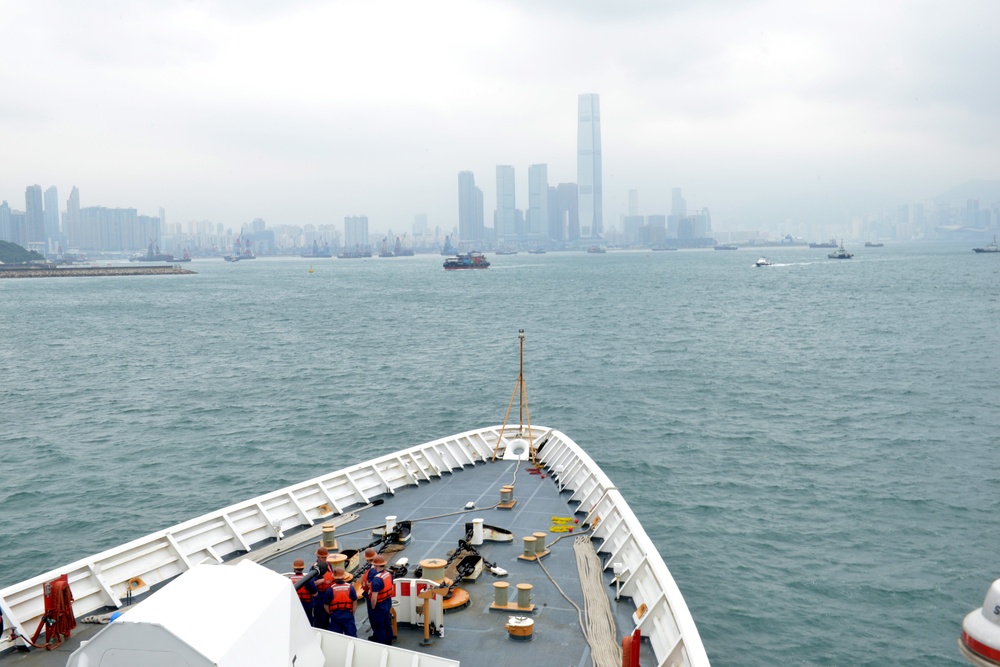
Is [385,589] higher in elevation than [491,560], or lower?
higher

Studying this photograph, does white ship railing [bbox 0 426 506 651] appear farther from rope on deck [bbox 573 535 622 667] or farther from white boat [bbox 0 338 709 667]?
rope on deck [bbox 573 535 622 667]

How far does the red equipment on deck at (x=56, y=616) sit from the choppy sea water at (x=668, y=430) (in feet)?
41.5

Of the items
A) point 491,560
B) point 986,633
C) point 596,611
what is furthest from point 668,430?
point 986,633

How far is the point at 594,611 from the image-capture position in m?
12.4

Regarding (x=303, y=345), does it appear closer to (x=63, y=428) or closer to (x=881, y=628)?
(x=63, y=428)

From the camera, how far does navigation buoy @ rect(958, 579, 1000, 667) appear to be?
6203mm

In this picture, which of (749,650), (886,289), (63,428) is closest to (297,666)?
(749,650)

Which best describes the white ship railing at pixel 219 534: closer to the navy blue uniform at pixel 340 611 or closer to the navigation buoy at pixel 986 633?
the navy blue uniform at pixel 340 611

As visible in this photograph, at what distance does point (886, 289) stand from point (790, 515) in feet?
363

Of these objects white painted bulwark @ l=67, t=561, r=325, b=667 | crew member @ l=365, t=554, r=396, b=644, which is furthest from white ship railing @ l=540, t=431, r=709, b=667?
white painted bulwark @ l=67, t=561, r=325, b=667

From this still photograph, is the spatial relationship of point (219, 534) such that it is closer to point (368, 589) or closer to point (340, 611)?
point (368, 589)

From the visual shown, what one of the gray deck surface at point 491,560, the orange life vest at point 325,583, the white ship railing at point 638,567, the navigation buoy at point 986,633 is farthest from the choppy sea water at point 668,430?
the navigation buoy at point 986,633

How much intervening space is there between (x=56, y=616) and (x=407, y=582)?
5.02m

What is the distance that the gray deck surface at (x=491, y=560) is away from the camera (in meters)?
11.3
